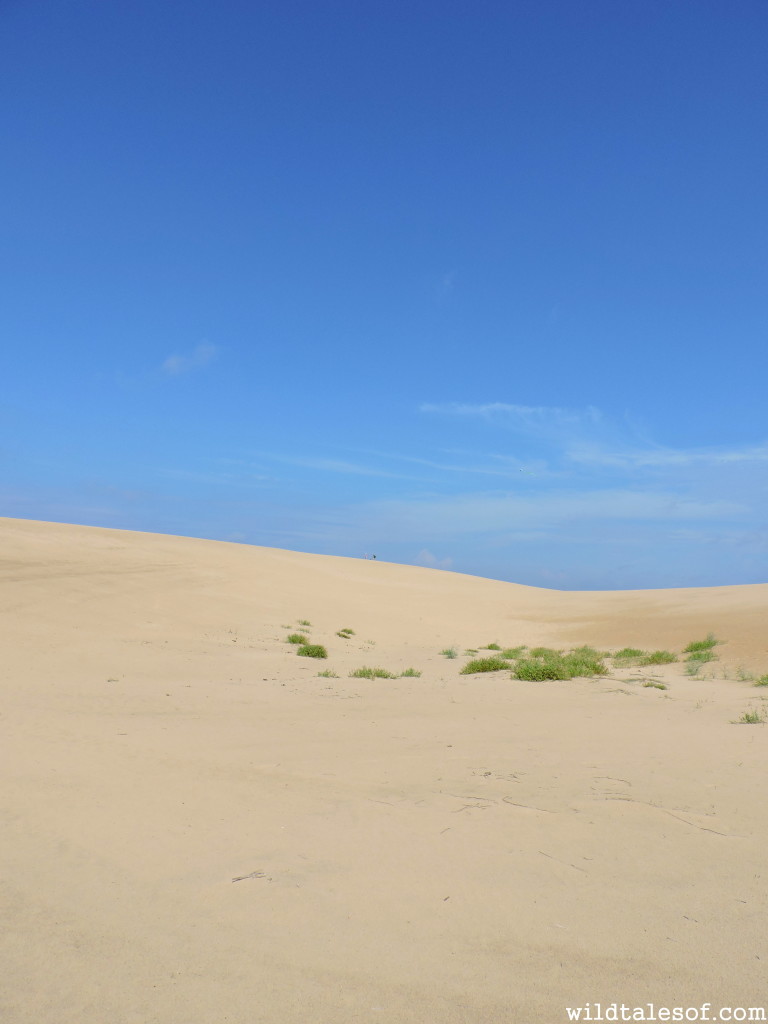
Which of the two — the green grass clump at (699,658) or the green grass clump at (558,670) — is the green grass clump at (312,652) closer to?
the green grass clump at (558,670)

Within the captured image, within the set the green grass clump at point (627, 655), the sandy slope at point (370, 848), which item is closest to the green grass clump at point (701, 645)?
the green grass clump at point (627, 655)

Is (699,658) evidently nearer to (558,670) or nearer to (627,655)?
(627,655)

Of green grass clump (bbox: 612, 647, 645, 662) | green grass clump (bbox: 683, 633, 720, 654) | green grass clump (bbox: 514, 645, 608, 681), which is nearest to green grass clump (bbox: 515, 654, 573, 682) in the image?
green grass clump (bbox: 514, 645, 608, 681)

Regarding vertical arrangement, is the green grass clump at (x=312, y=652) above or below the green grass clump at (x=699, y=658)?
below

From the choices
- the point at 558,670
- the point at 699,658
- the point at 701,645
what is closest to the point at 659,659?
the point at 699,658

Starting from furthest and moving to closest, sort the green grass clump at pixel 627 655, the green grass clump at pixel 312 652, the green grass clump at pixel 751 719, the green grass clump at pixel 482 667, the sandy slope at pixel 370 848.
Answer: the green grass clump at pixel 627 655 → the green grass clump at pixel 312 652 → the green grass clump at pixel 482 667 → the green grass clump at pixel 751 719 → the sandy slope at pixel 370 848

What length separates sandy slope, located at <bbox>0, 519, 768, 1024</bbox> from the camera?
9.77 ft

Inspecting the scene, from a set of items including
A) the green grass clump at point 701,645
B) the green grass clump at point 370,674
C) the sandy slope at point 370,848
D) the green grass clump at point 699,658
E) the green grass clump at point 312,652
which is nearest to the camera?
the sandy slope at point 370,848

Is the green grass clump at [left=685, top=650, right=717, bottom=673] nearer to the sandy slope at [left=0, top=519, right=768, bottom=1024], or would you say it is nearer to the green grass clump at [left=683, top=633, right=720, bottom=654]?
the green grass clump at [left=683, top=633, right=720, bottom=654]

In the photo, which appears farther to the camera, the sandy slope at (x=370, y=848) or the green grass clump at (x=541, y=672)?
the green grass clump at (x=541, y=672)

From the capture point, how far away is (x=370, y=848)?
14.6ft

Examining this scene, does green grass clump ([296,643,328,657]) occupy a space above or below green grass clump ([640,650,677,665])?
below

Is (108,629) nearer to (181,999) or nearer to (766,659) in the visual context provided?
(181,999)

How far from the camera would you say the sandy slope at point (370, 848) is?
9.77 feet
